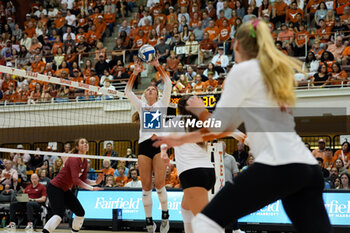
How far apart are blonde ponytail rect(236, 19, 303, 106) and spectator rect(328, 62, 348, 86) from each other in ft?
36.6

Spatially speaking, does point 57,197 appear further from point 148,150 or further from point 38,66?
point 38,66

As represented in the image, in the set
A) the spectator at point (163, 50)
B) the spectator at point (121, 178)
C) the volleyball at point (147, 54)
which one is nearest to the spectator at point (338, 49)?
the spectator at point (163, 50)

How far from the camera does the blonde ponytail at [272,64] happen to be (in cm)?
300

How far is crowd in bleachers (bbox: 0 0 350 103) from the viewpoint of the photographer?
1519 cm

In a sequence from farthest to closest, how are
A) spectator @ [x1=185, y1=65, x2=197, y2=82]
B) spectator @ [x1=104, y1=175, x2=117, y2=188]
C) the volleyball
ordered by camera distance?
spectator @ [x1=185, y1=65, x2=197, y2=82]
spectator @ [x1=104, y1=175, x2=117, y2=188]
the volleyball

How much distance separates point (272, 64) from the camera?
3.02 meters

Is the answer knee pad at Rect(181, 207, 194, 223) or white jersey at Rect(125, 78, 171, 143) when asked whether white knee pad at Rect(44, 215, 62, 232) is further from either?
knee pad at Rect(181, 207, 194, 223)

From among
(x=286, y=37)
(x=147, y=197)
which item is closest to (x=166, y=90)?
(x=147, y=197)

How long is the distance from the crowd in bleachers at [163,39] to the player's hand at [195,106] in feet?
25.5

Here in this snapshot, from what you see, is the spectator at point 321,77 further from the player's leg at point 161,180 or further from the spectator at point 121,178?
the player's leg at point 161,180

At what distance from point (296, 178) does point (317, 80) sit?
11897mm

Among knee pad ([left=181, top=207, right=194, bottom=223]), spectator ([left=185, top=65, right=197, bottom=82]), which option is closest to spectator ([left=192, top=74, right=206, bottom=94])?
spectator ([left=185, top=65, right=197, bottom=82])

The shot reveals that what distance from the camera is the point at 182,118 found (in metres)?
5.40

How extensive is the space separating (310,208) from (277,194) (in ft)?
0.68
